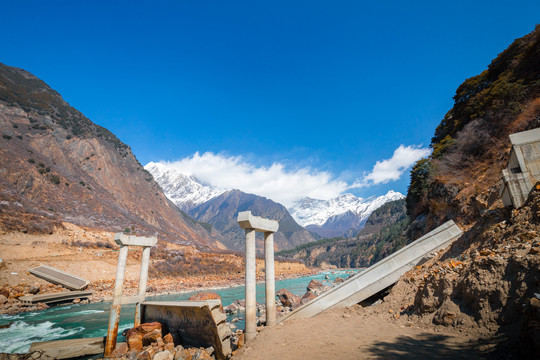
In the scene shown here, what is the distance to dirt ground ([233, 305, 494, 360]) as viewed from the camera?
609cm

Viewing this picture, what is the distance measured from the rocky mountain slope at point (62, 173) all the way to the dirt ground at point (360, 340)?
4417 cm

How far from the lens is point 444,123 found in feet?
99.5

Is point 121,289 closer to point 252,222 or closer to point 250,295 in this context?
point 250,295

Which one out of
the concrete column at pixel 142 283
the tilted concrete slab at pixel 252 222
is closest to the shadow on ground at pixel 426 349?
the tilted concrete slab at pixel 252 222

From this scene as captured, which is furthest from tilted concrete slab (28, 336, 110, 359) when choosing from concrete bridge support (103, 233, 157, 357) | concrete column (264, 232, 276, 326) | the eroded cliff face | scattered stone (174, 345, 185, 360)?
the eroded cliff face

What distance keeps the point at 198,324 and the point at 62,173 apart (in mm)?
69669

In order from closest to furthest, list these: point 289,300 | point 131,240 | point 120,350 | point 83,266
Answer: point 120,350 < point 131,240 < point 289,300 < point 83,266

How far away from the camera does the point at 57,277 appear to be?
3023 centimetres

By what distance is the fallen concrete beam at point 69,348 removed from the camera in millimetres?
12117

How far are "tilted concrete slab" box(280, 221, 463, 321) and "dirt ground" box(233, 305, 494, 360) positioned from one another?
749 millimetres

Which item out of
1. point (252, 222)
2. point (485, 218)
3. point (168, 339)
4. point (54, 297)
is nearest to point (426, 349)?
point (252, 222)

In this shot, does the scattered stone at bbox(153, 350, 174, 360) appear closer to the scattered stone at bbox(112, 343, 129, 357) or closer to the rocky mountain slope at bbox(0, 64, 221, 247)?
the scattered stone at bbox(112, 343, 129, 357)

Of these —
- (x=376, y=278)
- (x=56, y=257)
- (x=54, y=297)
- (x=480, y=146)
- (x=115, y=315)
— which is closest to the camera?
(x=376, y=278)

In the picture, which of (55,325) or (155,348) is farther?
(55,325)
